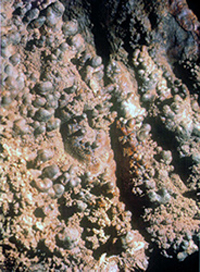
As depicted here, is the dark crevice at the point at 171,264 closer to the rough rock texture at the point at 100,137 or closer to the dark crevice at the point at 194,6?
the rough rock texture at the point at 100,137

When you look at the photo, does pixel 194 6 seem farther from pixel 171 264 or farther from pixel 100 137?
pixel 171 264

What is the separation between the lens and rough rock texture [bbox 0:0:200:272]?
824mm

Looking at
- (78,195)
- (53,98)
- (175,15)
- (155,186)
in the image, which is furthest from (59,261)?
(175,15)

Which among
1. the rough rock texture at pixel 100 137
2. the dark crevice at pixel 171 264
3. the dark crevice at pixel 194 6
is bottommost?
the dark crevice at pixel 171 264

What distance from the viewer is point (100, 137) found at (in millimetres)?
901

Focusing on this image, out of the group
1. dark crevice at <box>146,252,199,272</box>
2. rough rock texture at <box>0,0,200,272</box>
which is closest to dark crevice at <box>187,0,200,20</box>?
rough rock texture at <box>0,0,200,272</box>

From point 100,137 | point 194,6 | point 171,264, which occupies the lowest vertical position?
point 171,264

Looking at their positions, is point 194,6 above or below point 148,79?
above

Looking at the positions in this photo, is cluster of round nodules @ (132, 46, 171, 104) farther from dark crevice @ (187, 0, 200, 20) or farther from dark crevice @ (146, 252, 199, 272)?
dark crevice @ (146, 252, 199, 272)

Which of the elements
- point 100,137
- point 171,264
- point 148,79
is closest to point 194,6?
point 148,79

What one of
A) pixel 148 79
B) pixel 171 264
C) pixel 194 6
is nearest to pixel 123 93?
pixel 148 79

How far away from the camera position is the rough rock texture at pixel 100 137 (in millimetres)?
824

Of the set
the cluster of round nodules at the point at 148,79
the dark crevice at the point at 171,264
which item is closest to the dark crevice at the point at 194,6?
the cluster of round nodules at the point at 148,79

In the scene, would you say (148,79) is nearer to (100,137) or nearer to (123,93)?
(123,93)
